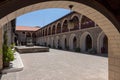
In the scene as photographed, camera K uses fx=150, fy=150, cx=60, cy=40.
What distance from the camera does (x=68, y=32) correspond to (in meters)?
28.8

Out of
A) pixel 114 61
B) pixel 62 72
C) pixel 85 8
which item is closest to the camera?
pixel 85 8

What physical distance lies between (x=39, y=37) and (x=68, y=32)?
25.9 meters

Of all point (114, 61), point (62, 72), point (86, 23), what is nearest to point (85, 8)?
point (114, 61)

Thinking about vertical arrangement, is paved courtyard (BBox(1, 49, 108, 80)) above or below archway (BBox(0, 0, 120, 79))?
below

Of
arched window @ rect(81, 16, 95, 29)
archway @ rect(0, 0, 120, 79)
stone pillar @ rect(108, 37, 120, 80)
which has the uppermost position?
arched window @ rect(81, 16, 95, 29)

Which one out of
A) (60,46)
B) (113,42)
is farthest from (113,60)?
(60,46)

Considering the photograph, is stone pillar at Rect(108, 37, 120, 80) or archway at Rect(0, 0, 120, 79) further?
stone pillar at Rect(108, 37, 120, 80)

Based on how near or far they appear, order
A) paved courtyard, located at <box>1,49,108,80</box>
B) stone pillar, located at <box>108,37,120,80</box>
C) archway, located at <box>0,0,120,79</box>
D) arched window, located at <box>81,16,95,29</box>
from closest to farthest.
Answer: archway, located at <box>0,0,120,79</box> → stone pillar, located at <box>108,37,120,80</box> → paved courtyard, located at <box>1,49,108,80</box> → arched window, located at <box>81,16,95,29</box>

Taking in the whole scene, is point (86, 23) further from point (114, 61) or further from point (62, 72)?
point (114, 61)

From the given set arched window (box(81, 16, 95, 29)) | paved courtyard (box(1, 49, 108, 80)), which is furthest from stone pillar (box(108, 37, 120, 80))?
arched window (box(81, 16, 95, 29))

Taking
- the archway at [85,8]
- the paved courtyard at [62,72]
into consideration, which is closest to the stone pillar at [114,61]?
the archway at [85,8]

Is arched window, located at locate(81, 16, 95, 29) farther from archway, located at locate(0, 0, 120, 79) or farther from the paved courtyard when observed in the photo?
archway, located at locate(0, 0, 120, 79)

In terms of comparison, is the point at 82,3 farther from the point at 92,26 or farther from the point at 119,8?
the point at 92,26

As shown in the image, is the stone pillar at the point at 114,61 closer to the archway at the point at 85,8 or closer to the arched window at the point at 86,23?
the archway at the point at 85,8
